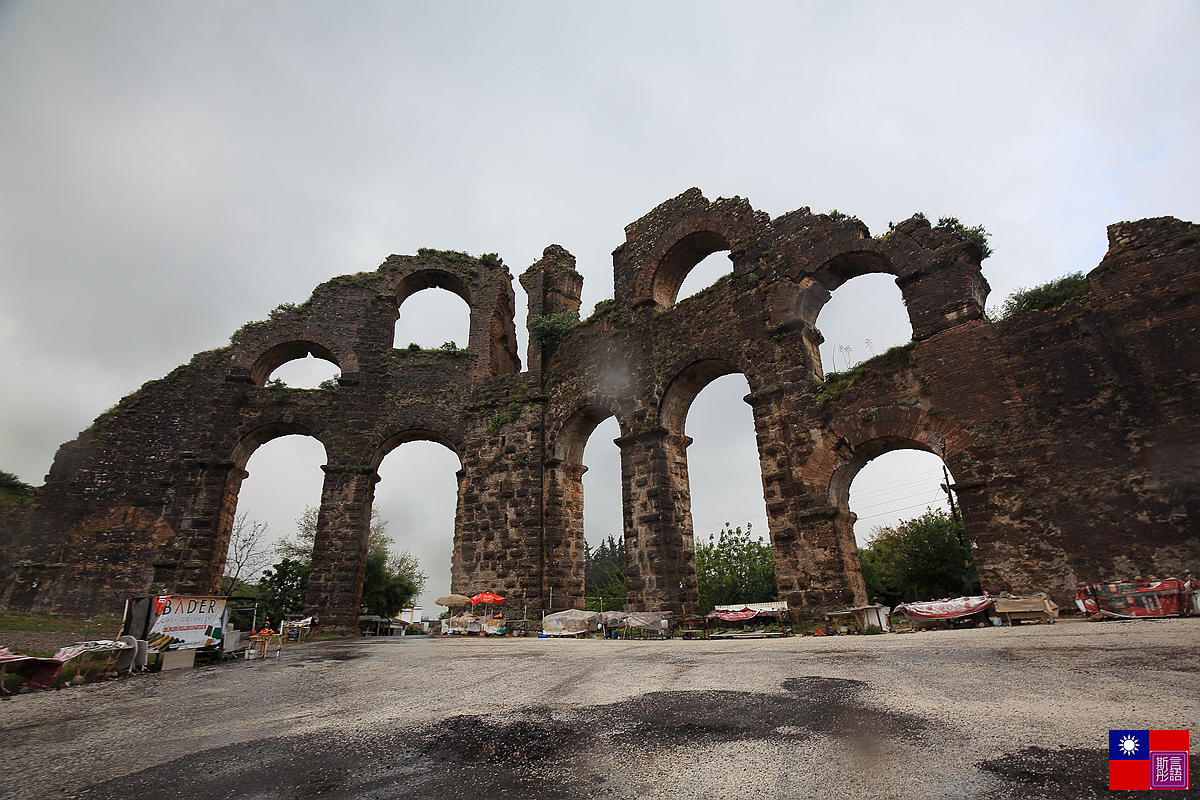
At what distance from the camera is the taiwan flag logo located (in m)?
1.90

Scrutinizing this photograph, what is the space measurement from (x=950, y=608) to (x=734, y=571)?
2535 centimetres

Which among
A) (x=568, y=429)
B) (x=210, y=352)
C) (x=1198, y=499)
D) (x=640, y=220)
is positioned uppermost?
(x=640, y=220)

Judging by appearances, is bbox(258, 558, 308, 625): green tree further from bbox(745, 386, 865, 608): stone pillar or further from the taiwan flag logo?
the taiwan flag logo

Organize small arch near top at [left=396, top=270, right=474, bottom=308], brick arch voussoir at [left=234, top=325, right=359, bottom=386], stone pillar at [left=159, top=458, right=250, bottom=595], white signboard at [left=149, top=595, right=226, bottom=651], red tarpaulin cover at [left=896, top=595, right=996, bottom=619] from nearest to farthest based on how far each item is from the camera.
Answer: white signboard at [left=149, top=595, right=226, bottom=651]
red tarpaulin cover at [left=896, top=595, right=996, bottom=619]
stone pillar at [left=159, top=458, right=250, bottom=595]
brick arch voussoir at [left=234, top=325, right=359, bottom=386]
small arch near top at [left=396, top=270, right=474, bottom=308]

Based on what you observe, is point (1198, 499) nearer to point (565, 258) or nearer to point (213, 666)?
point (213, 666)

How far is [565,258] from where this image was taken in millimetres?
18938

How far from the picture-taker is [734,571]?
32781 millimetres

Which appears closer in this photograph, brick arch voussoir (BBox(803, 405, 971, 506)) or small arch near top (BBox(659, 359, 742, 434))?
brick arch voussoir (BBox(803, 405, 971, 506))

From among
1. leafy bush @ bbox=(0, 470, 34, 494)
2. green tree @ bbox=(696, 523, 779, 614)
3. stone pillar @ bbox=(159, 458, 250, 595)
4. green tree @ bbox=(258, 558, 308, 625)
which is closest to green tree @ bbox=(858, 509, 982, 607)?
green tree @ bbox=(696, 523, 779, 614)

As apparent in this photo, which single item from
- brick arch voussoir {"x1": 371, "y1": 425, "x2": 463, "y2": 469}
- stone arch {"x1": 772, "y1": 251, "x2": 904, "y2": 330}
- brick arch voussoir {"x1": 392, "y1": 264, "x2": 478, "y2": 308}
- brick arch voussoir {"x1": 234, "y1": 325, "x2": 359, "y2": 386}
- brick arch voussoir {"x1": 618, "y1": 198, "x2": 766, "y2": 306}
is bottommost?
brick arch voussoir {"x1": 371, "y1": 425, "x2": 463, "y2": 469}

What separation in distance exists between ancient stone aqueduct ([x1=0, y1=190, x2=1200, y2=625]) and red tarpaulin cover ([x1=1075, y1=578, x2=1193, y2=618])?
12.5 inches

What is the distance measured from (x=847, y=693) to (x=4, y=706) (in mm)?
6609

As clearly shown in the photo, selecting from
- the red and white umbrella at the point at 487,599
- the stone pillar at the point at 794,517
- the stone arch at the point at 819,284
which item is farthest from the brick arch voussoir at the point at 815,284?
the red and white umbrella at the point at 487,599

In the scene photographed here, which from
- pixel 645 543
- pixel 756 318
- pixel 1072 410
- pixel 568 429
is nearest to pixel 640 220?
pixel 756 318
